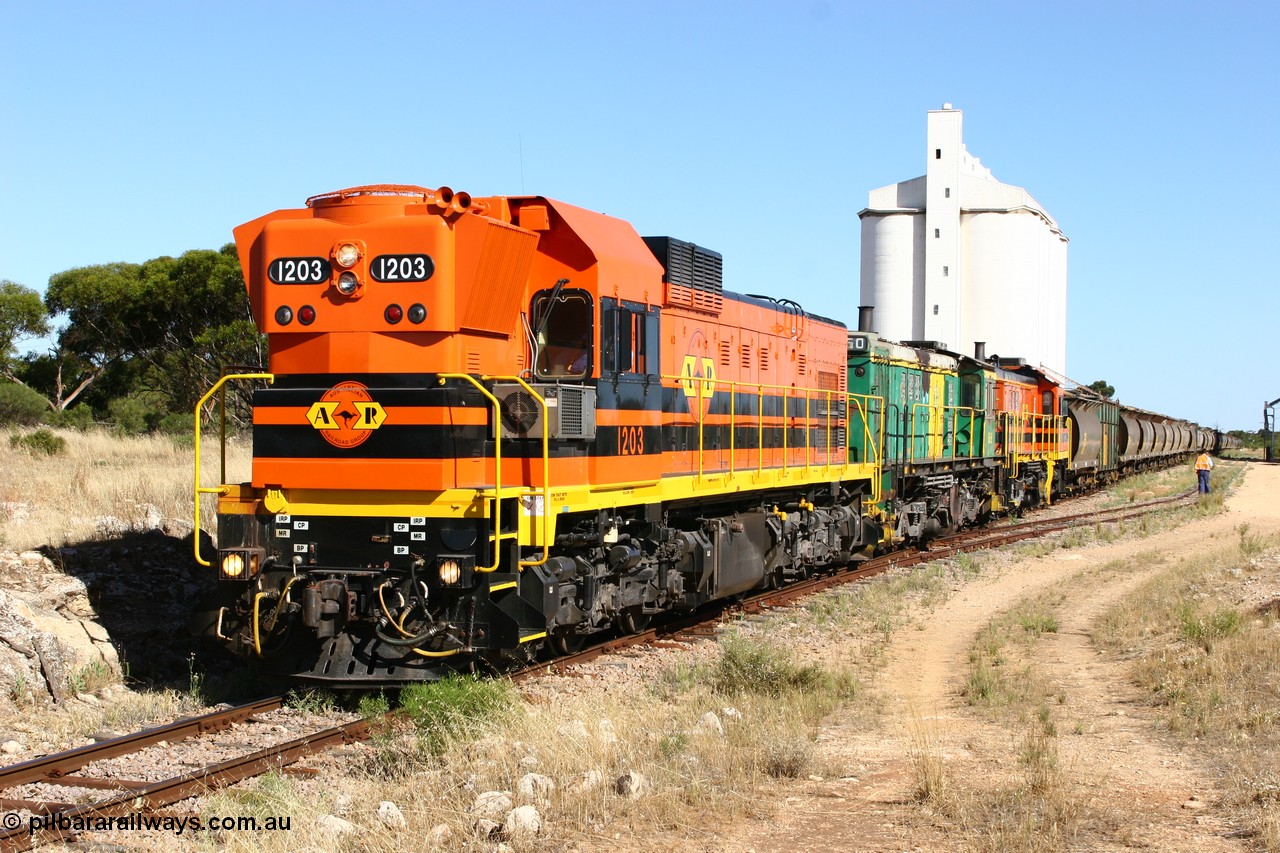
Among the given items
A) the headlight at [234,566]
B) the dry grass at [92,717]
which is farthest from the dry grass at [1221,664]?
the dry grass at [92,717]

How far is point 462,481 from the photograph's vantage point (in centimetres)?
955

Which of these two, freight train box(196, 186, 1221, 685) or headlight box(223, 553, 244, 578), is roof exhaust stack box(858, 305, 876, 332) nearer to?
freight train box(196, 186, 1221, 685)

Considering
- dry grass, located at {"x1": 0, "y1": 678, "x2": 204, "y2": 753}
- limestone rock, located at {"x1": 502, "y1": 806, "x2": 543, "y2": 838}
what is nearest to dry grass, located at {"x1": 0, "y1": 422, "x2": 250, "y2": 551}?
dry grass, located at {"x1": 0, "y1": 678, "x2": 204, "y2": 753}

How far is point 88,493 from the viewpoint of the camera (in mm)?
15625

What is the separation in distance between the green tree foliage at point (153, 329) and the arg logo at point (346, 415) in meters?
18.3

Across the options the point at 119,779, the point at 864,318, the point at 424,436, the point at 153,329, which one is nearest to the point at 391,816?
the point at 119,779

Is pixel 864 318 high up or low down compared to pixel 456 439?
up

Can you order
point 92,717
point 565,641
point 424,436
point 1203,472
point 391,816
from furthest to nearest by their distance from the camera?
point 1203,472 → point 565,641 → point 424,436 → point 92,717 → point 391,816

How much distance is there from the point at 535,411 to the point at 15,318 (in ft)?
129

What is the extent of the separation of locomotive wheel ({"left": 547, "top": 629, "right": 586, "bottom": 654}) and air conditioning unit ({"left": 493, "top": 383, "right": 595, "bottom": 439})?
205cm

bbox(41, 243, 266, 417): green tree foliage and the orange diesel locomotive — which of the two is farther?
bbox(41, 243, 266, 417): green tree foliage

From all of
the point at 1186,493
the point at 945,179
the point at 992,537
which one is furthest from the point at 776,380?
the point at 945,179

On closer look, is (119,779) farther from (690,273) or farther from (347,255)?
(690,273)

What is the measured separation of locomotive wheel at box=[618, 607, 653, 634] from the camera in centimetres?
1238
